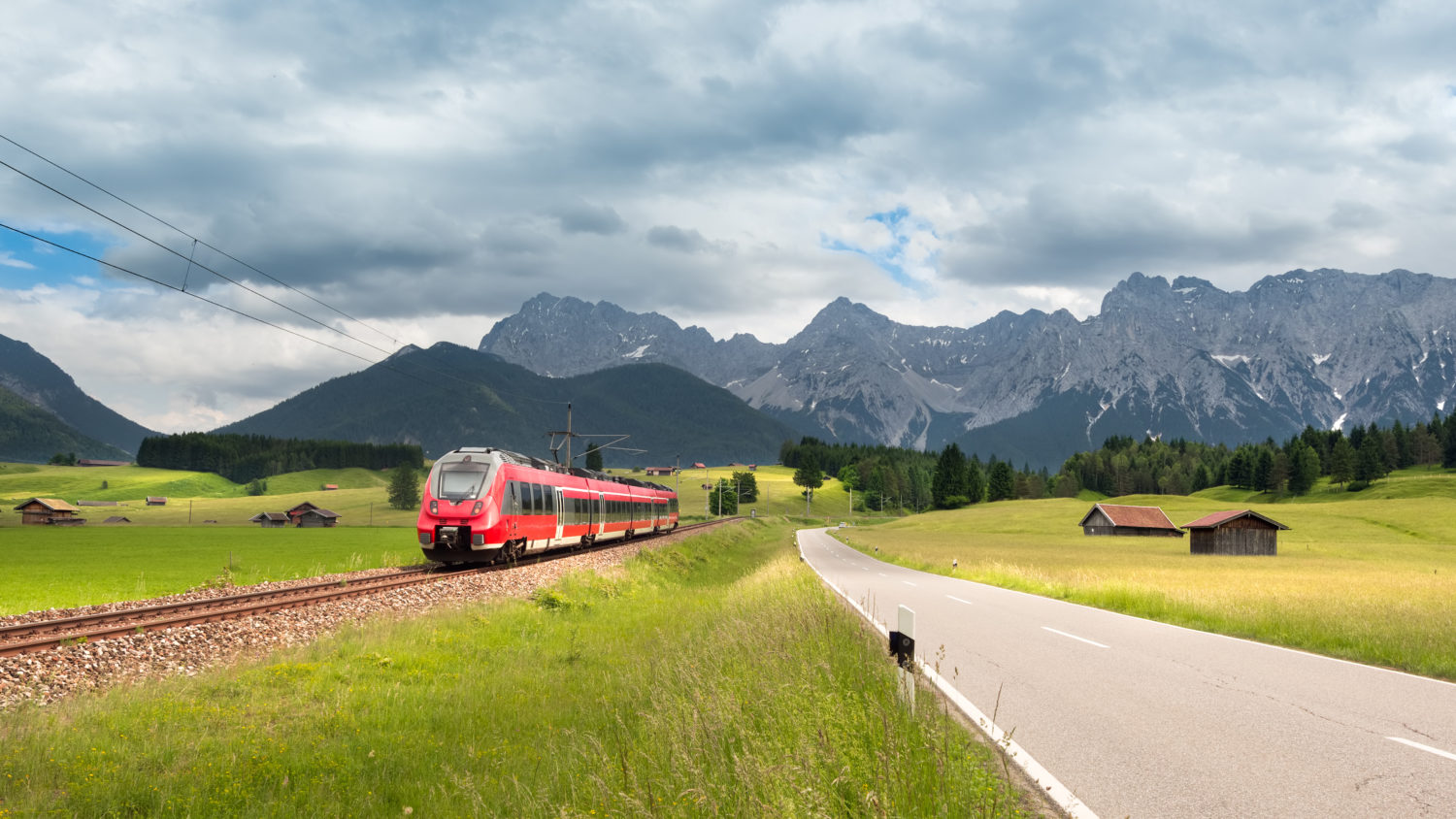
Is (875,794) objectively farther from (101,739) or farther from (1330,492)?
(1330,492)

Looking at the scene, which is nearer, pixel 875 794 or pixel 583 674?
pixel 875 794

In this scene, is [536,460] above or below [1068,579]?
above

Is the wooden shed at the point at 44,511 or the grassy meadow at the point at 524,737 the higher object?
the grassy meadow at the point at 524,737

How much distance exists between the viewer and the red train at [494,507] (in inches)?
1079

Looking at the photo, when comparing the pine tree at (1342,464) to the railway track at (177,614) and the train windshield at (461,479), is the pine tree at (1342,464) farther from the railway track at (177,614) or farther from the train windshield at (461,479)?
the railway track at (177,614)

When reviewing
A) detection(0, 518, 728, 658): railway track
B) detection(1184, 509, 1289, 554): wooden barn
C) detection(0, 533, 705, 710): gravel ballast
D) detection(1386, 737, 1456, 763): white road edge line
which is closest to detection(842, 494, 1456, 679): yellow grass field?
detection(1184, 509, 1289, 554): wooden barn

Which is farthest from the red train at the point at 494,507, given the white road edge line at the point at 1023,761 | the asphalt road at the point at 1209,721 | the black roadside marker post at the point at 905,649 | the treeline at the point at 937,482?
the treeline at the point at 937,482

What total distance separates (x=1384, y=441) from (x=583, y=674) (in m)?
173

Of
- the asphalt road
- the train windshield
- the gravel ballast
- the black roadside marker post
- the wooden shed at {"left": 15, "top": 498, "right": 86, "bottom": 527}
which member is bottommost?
the wooden shed at {"left": 15, "top": 498, "right": 86, "bottom": 527}

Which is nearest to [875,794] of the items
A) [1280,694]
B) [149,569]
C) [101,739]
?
[1280,694]

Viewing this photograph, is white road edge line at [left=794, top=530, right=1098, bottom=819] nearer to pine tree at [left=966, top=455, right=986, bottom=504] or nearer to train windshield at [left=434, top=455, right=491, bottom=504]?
train windshield at [left=434, top=455, right=491, bottom=504]

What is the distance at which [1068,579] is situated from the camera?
28531mm

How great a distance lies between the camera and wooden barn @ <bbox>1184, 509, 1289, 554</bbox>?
2579 inches

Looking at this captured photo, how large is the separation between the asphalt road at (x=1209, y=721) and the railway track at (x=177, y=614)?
521 inches
